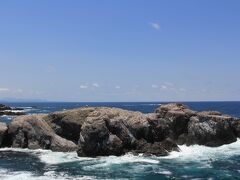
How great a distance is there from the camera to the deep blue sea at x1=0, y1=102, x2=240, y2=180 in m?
29.1

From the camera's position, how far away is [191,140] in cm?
4253

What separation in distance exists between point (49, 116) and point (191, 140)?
50.2ft

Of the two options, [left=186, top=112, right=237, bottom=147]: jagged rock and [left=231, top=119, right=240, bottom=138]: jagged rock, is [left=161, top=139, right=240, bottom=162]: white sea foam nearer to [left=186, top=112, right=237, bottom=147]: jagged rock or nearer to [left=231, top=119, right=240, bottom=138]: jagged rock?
[left=186, top=112, right=237, bottom=147]: jagged rock

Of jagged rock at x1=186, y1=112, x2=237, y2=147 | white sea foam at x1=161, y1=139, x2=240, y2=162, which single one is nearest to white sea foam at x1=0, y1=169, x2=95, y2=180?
white sea foam at x1=161, y1=139, x2=240, y2=162

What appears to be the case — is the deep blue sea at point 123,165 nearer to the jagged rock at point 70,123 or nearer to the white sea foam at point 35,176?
the white sea foam at point 35,176

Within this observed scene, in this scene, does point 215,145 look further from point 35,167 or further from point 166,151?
point 35,167

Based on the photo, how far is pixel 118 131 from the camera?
3809 cm

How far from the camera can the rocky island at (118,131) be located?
3725cm

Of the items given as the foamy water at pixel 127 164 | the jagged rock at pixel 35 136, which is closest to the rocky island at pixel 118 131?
the jagged rock at pixel 35 136

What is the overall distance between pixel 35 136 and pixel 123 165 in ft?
43.6

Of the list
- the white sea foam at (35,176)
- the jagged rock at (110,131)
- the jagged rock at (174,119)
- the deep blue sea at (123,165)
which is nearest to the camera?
the white sea foam at (35,176)

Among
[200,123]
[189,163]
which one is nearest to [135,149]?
[189,163]

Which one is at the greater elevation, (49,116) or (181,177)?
(49,116)

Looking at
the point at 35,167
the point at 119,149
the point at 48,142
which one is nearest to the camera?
the point at 35,167
